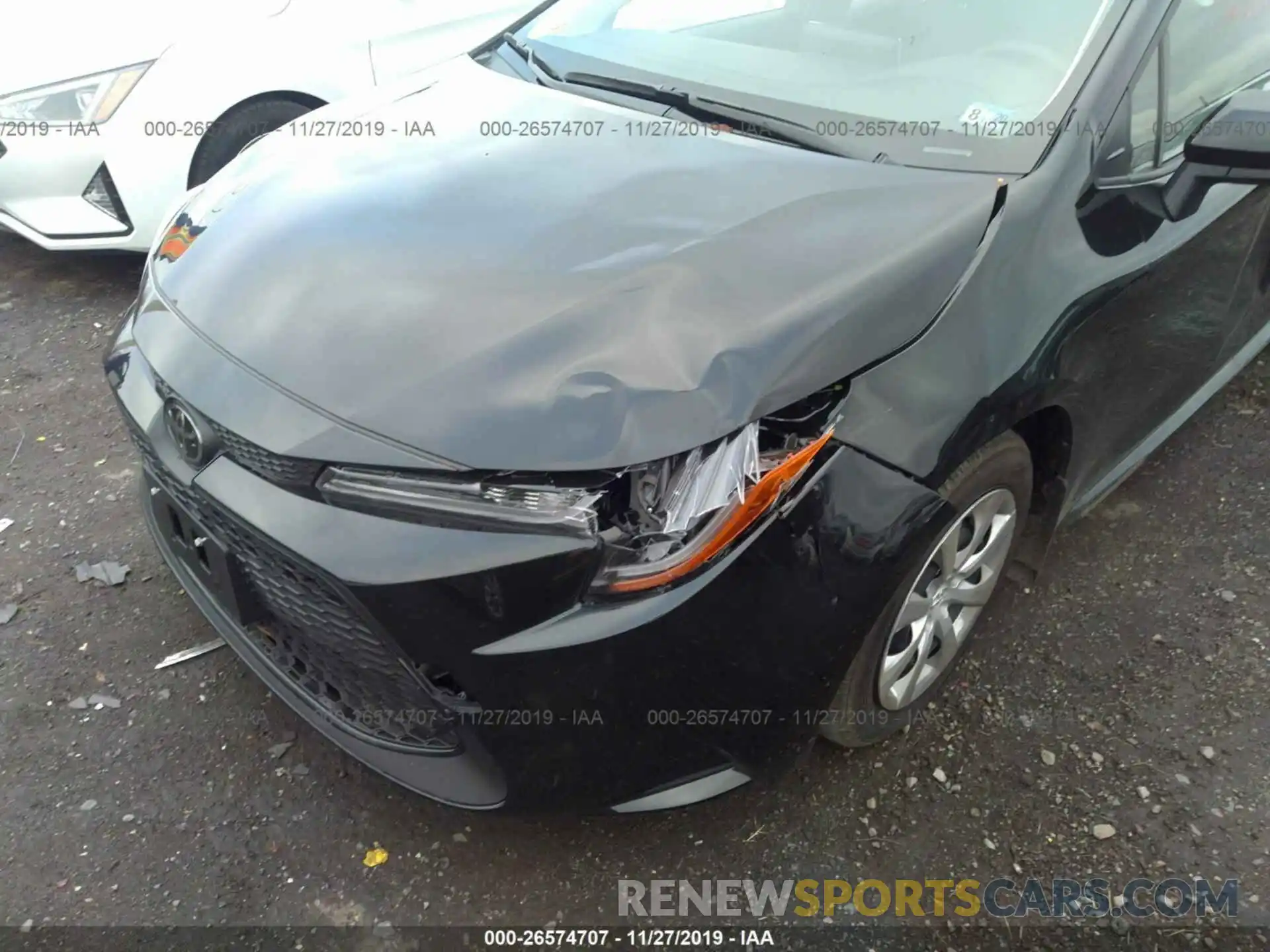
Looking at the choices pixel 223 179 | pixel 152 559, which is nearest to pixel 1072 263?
pixel 223 179

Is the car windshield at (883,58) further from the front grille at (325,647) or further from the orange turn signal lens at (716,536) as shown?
the front grille at (325,647)

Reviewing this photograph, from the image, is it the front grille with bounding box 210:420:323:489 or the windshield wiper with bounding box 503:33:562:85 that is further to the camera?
the windshield wiper with bounding box 503:33:562:85

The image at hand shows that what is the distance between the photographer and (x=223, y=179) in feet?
7.17

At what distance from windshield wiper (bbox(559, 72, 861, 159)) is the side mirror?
0.70 metres

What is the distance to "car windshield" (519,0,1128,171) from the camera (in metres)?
1.86

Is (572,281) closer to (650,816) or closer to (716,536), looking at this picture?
(716,536)

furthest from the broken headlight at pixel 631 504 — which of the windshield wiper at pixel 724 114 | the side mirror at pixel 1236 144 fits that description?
the side mirror at pixel 1236 144

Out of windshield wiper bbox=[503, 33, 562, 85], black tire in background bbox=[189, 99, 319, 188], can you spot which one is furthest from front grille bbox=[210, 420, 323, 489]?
black tire in background bbox=[189, 99, 319, 188]

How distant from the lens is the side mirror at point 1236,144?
1799 mm

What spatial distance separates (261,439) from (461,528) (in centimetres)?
39

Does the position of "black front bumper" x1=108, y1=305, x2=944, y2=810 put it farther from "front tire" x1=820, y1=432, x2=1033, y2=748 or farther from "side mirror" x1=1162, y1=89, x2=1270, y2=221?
"side mirror" x1=1162, y1=89, x2=1270, y2=221

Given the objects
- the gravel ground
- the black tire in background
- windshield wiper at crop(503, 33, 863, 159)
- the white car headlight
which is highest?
windshield wiper at crop(503, 33, 863, 159)

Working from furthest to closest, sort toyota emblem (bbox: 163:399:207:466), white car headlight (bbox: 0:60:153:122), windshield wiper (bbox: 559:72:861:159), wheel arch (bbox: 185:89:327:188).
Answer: wheel arch (bbox: 185:89:327:188)
white car headlight (bbox: 0:60:153:122)
windshield wiper (bbox: 559:72:861:159)
toyota emblem (bbox: 163:399:207:466)

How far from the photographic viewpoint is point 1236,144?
1.80 metres
